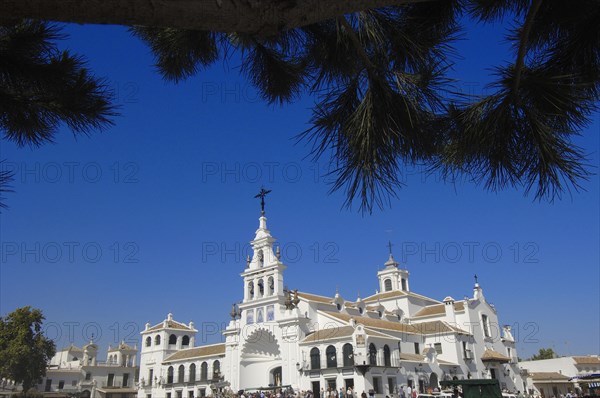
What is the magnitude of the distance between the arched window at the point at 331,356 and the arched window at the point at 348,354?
617 mm

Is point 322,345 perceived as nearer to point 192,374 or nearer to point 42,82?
point 192,374

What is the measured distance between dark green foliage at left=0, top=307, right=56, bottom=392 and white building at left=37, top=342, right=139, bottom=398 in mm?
5956

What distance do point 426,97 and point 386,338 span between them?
2431 centimetres

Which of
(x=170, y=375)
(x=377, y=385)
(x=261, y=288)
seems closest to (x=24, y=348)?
(x=170, y=375)

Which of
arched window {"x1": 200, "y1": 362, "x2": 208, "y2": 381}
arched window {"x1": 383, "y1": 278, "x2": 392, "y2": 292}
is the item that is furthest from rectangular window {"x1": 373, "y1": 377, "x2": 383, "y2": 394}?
arched window {"x1": 383, "y1": 278, "x2": 392, "y2": 292}

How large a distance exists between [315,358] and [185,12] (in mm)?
26627

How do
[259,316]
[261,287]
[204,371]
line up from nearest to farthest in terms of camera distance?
[259,316]
[261,287]
[204,371]

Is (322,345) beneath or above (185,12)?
above

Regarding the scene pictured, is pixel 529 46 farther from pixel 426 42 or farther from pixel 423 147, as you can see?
pixel 423 147

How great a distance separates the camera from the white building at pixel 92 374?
1670 inches

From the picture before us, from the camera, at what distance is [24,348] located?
34.0 meters

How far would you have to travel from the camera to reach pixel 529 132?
3.55 metres

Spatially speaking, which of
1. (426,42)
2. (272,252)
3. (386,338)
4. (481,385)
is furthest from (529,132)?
(272,252)

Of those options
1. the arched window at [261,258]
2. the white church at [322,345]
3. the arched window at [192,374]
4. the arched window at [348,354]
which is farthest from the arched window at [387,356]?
the arched window at [192,374]
